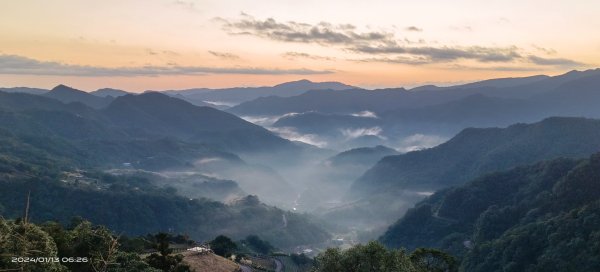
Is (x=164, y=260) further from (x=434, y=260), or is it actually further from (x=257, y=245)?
(x=257, y=245)

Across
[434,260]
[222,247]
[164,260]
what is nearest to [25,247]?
[164,260]

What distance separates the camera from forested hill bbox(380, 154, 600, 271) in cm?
10194

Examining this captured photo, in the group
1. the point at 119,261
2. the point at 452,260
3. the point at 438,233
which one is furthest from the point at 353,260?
the point at 438,233

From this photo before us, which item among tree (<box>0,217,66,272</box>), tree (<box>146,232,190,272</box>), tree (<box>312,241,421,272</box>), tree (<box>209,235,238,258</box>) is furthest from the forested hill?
tree (<box>0,217,66,272</box>)

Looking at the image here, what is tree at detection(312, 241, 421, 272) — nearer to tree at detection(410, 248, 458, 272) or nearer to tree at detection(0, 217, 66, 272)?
tree at detection(410, 248, 458, 272)

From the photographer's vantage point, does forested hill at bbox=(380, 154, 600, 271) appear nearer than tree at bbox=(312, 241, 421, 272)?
No

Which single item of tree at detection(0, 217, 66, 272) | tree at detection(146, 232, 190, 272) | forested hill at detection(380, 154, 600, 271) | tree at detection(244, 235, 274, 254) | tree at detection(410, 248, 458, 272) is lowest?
tree at detection(244, 235, 274, 254)

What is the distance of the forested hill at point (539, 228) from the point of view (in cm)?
10194

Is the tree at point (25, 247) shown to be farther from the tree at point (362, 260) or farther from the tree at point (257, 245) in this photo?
the tree at point (257, 245)

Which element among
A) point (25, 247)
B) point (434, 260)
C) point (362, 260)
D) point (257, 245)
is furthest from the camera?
point (257, 245)

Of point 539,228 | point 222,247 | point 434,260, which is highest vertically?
point 434,260

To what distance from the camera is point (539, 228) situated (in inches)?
4668

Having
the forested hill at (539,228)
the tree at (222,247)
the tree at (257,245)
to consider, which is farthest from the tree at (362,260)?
the tree at (257,245)

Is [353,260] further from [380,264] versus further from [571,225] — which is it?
[571,225]
